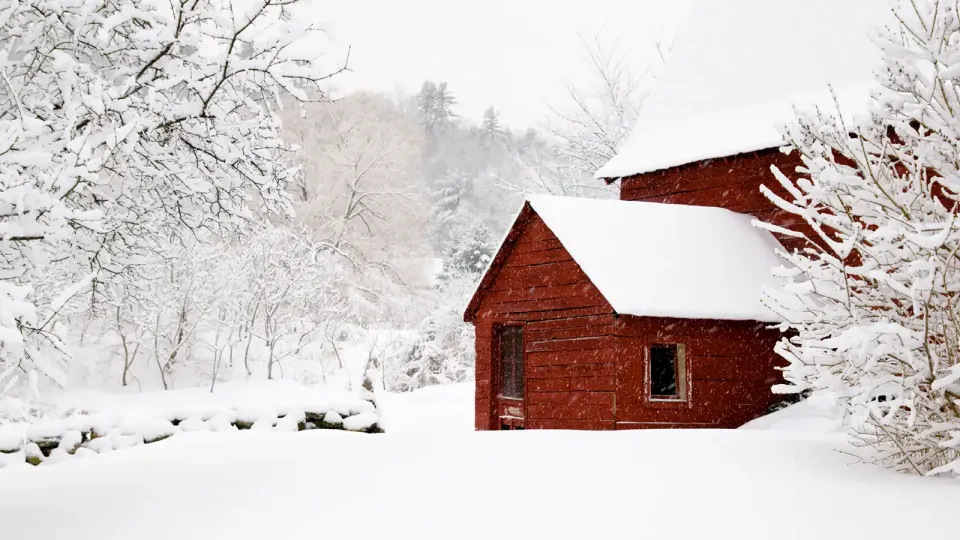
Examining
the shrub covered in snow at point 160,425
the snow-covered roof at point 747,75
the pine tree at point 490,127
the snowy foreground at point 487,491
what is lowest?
the shrub covered in snow at point 160,425

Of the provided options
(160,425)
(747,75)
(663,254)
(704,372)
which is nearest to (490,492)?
(160,425)

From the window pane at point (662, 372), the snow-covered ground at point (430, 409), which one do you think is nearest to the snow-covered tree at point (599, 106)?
the snow-covered ground at point (430, 409)

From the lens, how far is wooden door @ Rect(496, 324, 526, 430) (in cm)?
1523

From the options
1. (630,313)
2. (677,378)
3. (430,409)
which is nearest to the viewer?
→ (630,313)

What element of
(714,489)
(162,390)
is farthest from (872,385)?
(162,390)

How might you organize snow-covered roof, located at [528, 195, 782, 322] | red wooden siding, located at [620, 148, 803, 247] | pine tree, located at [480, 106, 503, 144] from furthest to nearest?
pine tree, located at [480, 106, 503, 144] → red wooden siding, located at [620, 148, 803, 247] → snow-covered roof, located at [528, 195, 782, 322]

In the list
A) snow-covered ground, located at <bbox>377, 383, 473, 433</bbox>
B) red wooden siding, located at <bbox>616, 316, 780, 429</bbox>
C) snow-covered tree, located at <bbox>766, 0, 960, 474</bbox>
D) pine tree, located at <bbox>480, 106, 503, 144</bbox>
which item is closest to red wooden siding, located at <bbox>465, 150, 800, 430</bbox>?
red wooden siding, located at <bbox>616, 316, 780, 429</bbox>

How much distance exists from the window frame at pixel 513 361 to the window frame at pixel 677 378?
231 cm

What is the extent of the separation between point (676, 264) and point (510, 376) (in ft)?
12.0

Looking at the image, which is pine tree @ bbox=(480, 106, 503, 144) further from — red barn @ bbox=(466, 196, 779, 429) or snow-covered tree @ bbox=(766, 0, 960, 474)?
snow-covered tree @ bbox=(766, 0, 960, 474)

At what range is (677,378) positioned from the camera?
13703 millimetres

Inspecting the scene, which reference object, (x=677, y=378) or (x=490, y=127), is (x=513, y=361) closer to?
(x=677, y=378)

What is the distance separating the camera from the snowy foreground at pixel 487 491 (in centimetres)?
536

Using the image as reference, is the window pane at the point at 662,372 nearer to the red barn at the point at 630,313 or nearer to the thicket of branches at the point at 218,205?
the red barn at the point at 630,313
